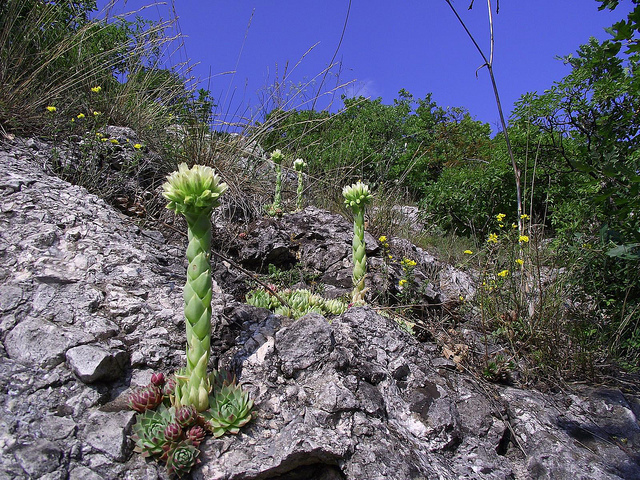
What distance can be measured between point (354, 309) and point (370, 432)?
40.5 inches

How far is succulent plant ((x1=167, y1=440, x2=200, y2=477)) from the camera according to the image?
182cm

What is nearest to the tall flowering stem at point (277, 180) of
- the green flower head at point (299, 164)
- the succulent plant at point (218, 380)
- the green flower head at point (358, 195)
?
the green flower head at point (299, 164)

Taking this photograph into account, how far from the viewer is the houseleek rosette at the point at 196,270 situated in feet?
6.62

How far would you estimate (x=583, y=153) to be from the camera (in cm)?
249

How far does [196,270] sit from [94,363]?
2.34ft

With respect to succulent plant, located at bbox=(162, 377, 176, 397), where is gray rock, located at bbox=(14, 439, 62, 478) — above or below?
below

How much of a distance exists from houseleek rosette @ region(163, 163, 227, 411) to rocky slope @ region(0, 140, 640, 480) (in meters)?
0.25

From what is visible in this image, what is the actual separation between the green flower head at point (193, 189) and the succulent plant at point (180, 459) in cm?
104

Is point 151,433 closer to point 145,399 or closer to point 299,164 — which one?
point 145,399

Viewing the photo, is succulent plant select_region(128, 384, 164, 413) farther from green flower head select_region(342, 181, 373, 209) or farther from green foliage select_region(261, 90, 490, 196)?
green foliage select_region(261, 90, 490, 196)

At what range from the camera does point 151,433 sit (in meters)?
1.89

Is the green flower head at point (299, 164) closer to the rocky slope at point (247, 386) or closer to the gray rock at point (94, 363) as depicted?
the rocky slope at point (247, 386)

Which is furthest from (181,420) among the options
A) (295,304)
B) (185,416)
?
(295,304)

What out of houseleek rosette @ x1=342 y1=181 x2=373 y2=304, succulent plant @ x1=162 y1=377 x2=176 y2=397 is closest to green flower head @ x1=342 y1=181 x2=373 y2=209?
houseleek rosette @ x1=342 y1=181 x2=373 y2=304
